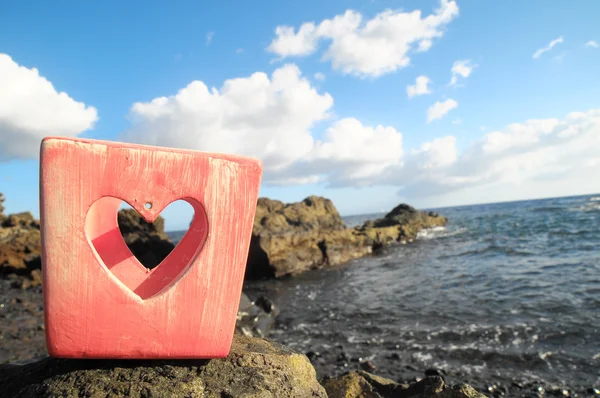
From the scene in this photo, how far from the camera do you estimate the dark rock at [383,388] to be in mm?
2604

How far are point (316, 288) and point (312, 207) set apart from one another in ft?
28.7

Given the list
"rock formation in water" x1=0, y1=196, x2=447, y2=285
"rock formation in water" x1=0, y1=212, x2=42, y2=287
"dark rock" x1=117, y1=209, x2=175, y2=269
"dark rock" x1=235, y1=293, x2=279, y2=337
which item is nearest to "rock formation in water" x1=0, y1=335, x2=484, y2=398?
"dark rock" x1=235, y1=293, x2=279, y2=337

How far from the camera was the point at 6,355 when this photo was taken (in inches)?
209

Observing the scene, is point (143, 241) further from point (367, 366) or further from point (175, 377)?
point (175, 377)

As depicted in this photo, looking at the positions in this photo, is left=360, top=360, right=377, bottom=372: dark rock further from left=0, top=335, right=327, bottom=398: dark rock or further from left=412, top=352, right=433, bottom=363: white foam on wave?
left=0, top=335, right=327, bottom=398: dark rock

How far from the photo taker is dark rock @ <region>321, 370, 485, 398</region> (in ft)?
8.54

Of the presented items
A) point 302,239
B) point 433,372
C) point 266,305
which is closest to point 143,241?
point 302,239

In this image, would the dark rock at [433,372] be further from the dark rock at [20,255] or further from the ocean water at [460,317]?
the dark rock at [20,255]

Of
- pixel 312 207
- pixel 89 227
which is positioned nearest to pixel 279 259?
pixel 312 207

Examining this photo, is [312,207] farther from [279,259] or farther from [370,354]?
[370,354]

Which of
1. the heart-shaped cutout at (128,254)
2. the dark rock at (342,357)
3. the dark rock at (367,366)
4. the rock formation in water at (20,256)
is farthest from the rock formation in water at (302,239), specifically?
the heart-shaped cutout at (128,254)

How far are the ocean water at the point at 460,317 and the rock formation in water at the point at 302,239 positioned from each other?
1.18 metres

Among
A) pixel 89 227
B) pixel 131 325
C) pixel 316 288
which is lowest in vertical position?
pixel 316 288

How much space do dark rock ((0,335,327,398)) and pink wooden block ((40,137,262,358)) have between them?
0.28 feet
